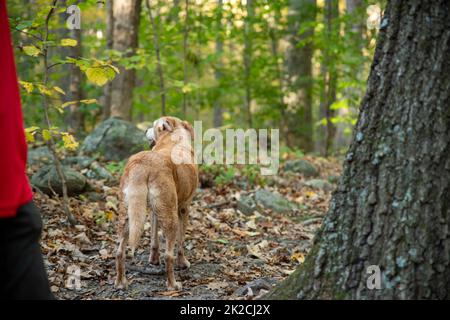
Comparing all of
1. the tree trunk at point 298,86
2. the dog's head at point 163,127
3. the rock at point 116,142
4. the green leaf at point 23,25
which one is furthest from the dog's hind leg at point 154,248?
the tree trunk at point 298,86

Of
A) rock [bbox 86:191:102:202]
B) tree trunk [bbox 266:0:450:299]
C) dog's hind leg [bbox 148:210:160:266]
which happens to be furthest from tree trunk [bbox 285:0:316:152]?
tree trunk [bbox 266:0:450:299]

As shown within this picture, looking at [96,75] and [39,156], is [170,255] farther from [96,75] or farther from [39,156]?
[39,156]

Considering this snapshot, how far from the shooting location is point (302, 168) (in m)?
12.1

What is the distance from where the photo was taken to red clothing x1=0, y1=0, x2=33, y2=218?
2451 millimetres

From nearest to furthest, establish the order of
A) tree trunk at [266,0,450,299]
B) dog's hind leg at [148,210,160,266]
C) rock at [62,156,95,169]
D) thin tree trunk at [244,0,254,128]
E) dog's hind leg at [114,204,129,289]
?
tree trunk at [266,0,450,299] → dog's hind leg at [114,204,129,289] → dog's hind leg at [148,210,160,266] → rock at [62,156,95,169] → thin tree trunk at [244,0,254,128]

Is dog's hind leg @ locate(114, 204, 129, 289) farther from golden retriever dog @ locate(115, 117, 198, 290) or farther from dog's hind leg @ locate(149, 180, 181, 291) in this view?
dog's hind leg @ locate(149, 180, 181, 291)

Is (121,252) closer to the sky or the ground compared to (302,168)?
closer to the sky

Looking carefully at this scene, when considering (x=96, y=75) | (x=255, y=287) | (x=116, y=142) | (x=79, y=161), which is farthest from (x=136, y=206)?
(x=116, y=142)

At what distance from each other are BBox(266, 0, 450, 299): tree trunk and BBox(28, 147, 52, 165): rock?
284 inches

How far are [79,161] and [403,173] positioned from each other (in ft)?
24.1

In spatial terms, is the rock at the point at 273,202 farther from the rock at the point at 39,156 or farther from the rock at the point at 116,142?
the rock at the point at 39,156

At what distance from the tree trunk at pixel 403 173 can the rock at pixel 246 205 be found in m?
4.92

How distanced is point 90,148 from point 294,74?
7.46 meters

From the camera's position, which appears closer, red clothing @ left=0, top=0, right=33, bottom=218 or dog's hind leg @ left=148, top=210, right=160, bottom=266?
red clothing @ left=0, top=0, right=33, bottom=218
